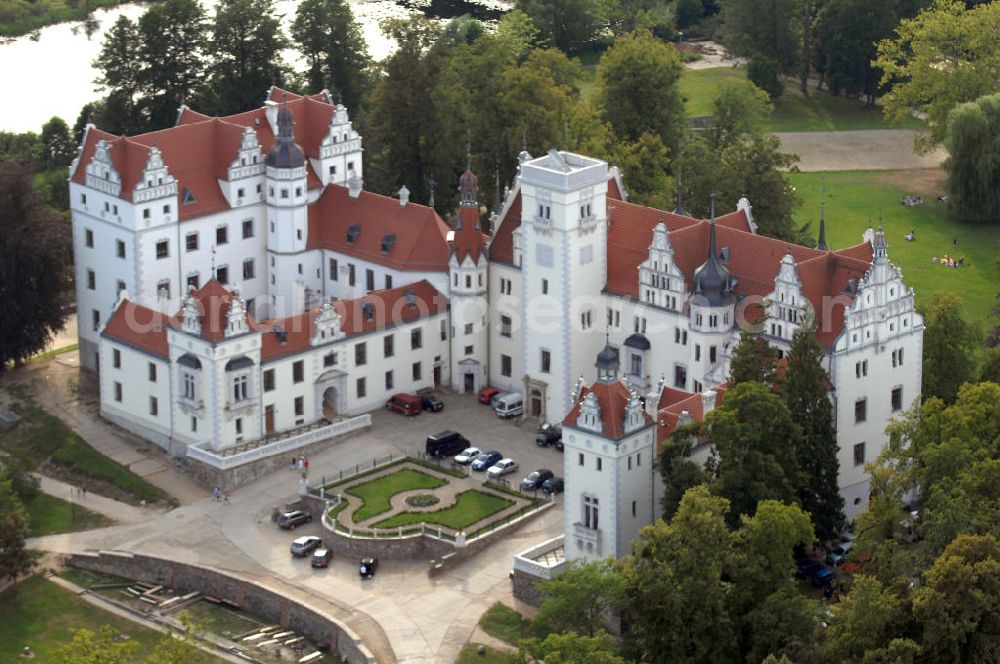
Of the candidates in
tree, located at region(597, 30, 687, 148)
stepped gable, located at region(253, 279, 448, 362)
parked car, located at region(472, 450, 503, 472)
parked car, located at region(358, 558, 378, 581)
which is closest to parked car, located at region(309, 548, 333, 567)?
parked car, located at region(358, 558, 378, 581)

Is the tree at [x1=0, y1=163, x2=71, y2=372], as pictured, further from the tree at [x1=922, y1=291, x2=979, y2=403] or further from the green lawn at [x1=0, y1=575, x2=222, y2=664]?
the tree at [x1=922, y1=291, x2=979, y2=403]

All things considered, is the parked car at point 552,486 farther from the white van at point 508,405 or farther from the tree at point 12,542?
the tree at point 12,542

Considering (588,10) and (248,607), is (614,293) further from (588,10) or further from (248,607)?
(588,10)

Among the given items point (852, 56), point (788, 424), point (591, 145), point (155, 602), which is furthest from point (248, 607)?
point (852, 56)

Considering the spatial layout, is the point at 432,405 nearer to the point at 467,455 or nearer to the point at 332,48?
the point at 467,455

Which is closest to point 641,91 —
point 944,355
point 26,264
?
point 944,355

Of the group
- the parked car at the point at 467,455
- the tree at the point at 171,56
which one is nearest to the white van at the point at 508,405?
the parked car at the point at 467,455
